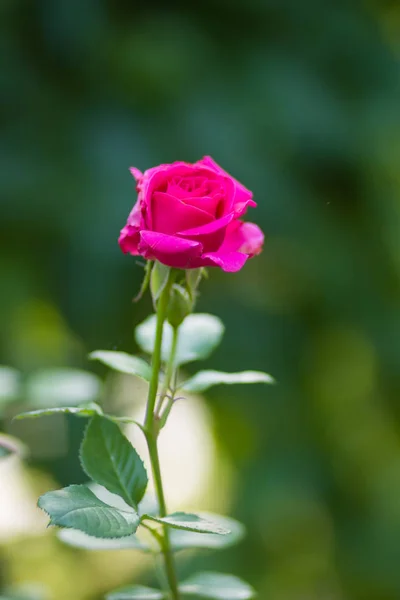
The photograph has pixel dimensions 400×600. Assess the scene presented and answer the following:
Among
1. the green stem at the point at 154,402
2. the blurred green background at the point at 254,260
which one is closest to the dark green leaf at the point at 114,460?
the green stem at the point at 154,402

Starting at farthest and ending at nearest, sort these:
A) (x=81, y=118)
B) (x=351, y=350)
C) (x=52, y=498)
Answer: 1. (x=351, y=350)
2. (x=81, y=118)
3. (x=52, y=498)

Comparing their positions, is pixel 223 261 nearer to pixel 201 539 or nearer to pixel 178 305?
pixel 178 305

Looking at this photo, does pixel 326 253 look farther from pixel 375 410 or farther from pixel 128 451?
pixel 128 451

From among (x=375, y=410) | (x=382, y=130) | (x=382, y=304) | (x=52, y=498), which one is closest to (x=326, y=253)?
(x=382, y=304)

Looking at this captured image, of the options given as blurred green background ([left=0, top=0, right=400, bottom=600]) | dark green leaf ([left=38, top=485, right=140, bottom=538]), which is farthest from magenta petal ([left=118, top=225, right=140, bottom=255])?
blurred green background ([left=0, top=0, right=400, bottom=600])

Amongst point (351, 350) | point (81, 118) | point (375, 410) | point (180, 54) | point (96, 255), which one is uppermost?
point (180, 54)

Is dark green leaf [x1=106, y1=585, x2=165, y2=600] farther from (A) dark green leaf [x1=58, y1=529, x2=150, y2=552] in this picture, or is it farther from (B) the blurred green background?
(B) the blurred green background
